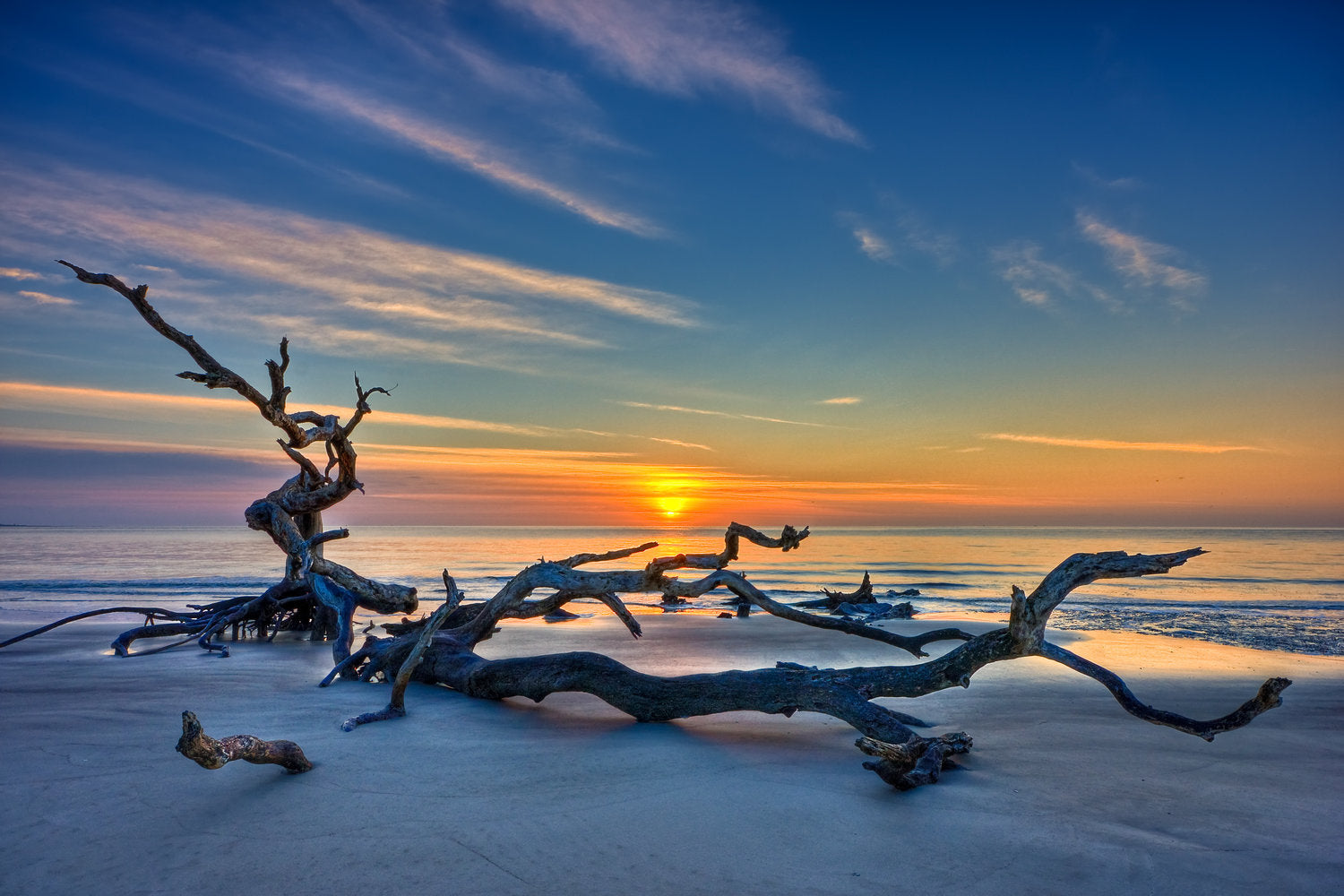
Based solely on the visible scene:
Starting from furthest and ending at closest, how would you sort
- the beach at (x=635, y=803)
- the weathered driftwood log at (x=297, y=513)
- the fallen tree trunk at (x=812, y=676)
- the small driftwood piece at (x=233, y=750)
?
the weathered driftwood log at (x=297, y=513) → the fallen tree trunk at (x=812, y=676) → the small driftwood piece at (x=233, y=750) → the beach at (x=635, y=803)

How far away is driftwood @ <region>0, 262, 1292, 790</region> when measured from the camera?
5094 mm

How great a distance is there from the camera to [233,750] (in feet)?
14.4

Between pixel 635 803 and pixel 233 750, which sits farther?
pixel 635 803

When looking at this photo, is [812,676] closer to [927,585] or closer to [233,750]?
[233,750]

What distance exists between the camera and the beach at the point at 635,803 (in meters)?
3.77

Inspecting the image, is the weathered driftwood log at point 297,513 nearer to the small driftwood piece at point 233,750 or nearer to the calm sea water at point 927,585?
the small driftwood piece at point 233,750

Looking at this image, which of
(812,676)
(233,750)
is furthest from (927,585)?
(233,750)

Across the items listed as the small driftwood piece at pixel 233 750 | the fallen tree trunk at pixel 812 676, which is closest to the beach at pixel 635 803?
the small driftwood piece at pixel 233 750

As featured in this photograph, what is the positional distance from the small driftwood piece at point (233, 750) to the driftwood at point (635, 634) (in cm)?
1

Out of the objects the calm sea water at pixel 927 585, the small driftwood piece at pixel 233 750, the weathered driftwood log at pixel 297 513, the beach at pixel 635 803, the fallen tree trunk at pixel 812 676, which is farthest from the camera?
the calm sea water at pixel 927 585

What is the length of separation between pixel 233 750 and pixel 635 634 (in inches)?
177

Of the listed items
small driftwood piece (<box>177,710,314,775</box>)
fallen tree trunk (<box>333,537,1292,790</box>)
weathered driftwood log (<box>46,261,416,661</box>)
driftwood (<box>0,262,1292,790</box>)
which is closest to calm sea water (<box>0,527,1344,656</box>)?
weathered driftwood log (<box>46,261,416,661</box>)

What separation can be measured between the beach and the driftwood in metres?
0.30

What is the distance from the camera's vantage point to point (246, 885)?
11.8ft
